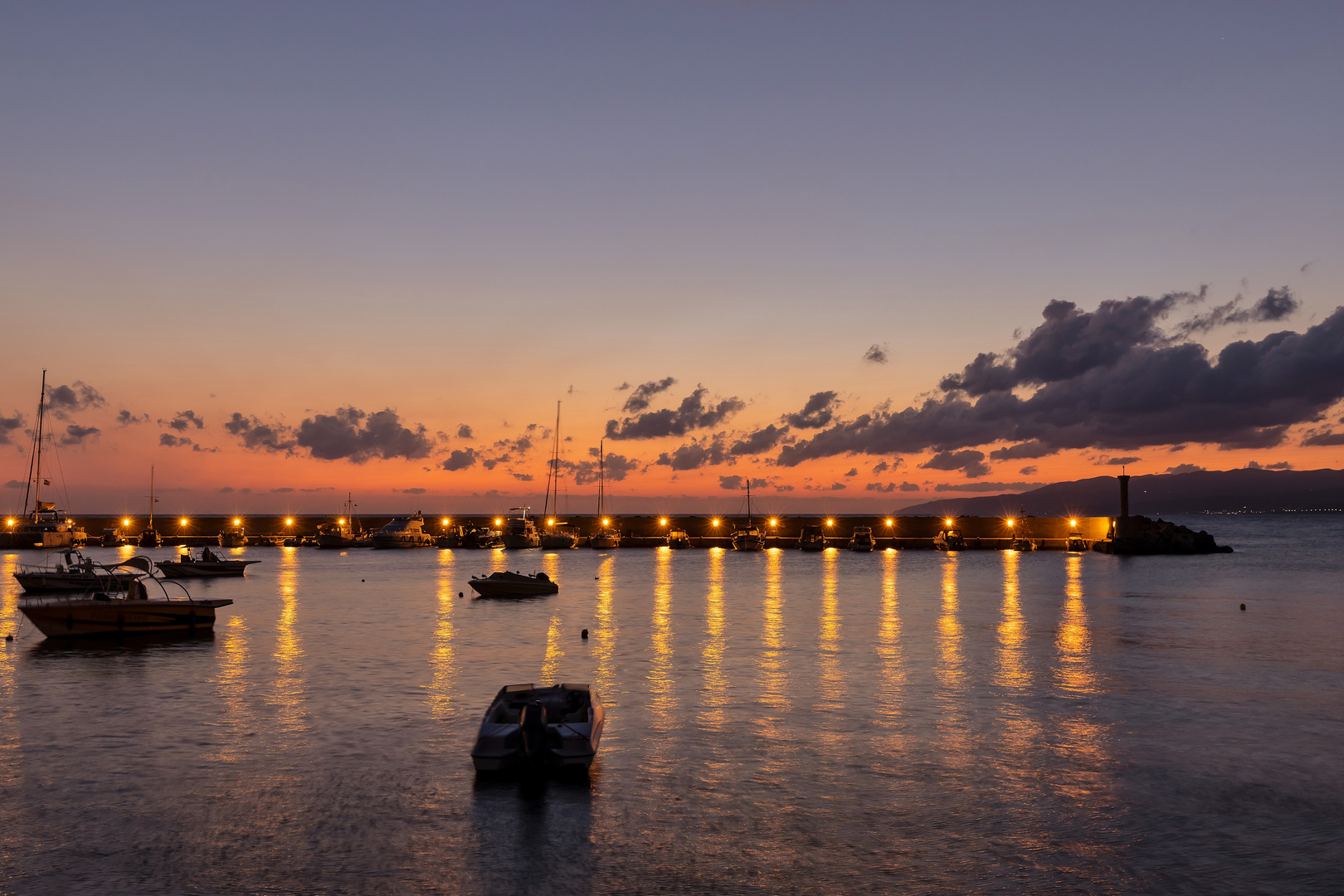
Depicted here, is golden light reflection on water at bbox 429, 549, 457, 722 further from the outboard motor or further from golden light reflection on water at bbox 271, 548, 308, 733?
the outboard motor

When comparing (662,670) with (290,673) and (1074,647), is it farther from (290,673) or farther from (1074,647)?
(1074,647)

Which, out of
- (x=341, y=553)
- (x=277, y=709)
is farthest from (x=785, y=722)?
(x=341, y=553)

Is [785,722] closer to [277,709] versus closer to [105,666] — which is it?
[277,709]

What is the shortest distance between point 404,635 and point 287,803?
37.4m

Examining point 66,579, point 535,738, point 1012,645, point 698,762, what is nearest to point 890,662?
point 1012,645

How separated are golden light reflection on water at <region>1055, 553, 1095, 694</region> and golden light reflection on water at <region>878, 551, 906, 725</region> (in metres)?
7.39

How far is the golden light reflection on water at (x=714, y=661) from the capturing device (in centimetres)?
3591

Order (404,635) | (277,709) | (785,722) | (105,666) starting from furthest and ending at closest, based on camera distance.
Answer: (404,635) → (105,666) → (277,709) → (785,722)

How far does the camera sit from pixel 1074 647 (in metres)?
56.7

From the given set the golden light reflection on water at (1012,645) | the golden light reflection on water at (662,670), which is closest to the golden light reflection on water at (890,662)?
the golden light reflection on water at (1012,645)

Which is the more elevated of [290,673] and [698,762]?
[698,762]

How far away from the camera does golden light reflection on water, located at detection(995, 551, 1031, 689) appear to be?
1759 inches

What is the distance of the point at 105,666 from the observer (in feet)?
156

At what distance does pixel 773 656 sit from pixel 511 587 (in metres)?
41.6
